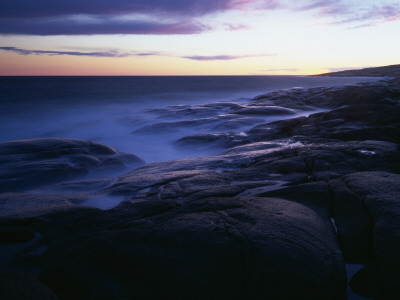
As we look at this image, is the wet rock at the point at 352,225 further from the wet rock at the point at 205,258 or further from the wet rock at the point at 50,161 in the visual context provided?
the wet rock at the point at 50,161

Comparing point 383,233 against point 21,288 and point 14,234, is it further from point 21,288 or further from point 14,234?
point 14,234

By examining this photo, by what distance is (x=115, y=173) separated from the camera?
740 cm

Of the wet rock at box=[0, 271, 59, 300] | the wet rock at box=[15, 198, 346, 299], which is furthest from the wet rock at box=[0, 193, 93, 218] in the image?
the wet rock at box=[0, 271, 59, 300]

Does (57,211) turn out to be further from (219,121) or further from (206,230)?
(219,121)

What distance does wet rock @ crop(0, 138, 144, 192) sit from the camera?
627 centimetres

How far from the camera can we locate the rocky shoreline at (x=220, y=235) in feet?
7.45

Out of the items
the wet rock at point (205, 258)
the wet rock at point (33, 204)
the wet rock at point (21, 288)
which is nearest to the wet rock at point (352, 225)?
the wet rock at point (205, 258)

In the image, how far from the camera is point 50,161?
712 centimetres

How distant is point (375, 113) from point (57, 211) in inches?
373

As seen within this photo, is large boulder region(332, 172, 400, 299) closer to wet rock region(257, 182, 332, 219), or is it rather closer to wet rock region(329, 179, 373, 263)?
wet rock region(329, 179, 373, 263)

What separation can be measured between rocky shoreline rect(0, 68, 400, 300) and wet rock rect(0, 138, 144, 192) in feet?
3.61

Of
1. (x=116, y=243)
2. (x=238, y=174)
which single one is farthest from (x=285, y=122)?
(x=116, y=243)

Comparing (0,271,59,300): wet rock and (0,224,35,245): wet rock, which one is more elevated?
(0,271,59,300): wet rock

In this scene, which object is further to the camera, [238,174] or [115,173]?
[115,173]
